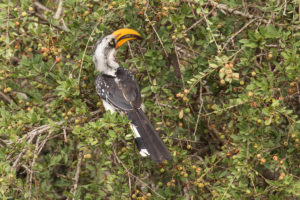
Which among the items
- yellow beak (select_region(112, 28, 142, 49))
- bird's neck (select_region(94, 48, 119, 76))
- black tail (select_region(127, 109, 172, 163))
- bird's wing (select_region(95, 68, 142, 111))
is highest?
yellow beak (select_region(112, 28, 142, 49))

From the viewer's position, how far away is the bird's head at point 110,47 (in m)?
3.46

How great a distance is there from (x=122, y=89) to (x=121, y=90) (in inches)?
1.0

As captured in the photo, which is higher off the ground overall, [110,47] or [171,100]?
[110,47]

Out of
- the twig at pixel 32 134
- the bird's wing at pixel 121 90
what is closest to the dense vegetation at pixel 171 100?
the twig at pixel 32 134

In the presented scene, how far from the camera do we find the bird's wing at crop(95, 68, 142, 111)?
143 inches

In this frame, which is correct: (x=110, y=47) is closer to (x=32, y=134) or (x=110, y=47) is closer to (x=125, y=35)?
(x=125, y=35)

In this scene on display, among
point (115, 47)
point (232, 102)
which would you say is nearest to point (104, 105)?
point (115, 47)

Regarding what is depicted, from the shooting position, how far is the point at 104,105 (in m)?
3.65

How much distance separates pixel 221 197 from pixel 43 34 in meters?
1.91

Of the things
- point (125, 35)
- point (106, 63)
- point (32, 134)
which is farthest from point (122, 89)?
point (32, 134)

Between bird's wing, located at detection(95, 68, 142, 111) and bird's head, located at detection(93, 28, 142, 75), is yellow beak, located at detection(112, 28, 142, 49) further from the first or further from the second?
bird's wing, located at detection(95, 68, 142, 111)

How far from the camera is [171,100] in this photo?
3426 mm

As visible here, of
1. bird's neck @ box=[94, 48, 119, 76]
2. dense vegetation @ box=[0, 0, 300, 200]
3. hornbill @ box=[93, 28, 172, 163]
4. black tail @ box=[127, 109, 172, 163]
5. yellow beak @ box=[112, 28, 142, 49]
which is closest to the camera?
dense vegetation @ box=[0, 0, 300, 200]

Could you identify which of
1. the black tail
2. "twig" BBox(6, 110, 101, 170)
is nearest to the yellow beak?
the black tail
